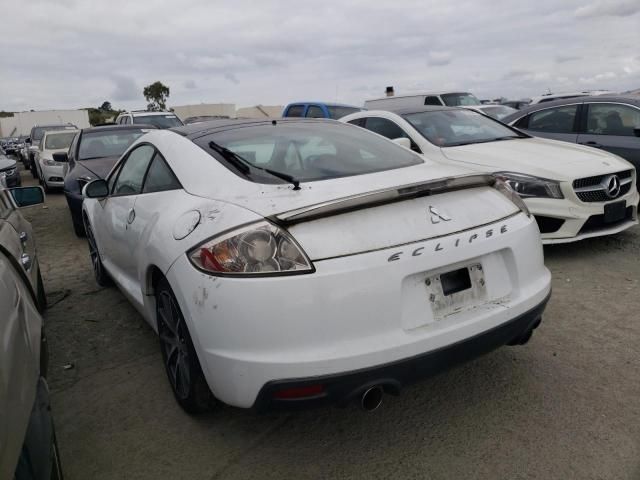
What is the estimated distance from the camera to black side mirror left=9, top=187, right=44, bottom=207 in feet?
12.0

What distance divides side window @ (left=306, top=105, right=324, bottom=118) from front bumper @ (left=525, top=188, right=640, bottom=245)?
8.37m

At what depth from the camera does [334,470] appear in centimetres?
229

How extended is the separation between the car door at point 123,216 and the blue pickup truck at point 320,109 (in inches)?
345

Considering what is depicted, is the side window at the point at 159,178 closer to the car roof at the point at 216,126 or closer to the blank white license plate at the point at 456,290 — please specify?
the car roof at the point at 216,126

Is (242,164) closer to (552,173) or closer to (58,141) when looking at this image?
(552,173)

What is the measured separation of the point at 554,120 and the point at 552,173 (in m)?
2.67

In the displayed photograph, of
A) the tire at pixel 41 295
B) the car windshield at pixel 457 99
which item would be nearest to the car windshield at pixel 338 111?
the car windshield at pixel 457 99

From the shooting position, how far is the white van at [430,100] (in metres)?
14.1

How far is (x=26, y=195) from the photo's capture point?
12.0 ft

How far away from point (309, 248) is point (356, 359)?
1.54ft

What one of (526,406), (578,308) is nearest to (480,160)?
(578,308)

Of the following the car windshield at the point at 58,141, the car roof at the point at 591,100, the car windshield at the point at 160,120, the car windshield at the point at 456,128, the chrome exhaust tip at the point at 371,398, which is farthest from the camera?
the car windshield at the point at 160,120

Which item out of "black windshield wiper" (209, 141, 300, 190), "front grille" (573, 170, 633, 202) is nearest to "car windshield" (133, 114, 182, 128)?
"front grille" (573, 170, 633, 202)

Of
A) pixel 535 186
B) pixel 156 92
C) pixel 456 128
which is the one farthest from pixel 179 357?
pixel 156 92
